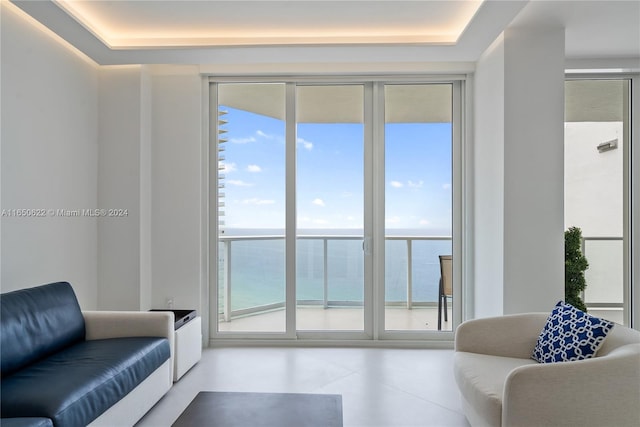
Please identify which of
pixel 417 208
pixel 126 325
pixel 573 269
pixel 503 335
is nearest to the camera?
pixel 503 335

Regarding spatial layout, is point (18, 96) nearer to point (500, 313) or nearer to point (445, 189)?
point (445, 189)

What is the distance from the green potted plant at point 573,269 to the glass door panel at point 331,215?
1838mm

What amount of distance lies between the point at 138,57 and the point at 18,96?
0.99 metres

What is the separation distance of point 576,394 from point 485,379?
42 centimetres

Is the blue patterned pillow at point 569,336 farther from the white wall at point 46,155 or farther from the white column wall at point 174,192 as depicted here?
the white wall at point 46,155

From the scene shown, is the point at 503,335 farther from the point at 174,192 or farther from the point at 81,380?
the point at 174,192

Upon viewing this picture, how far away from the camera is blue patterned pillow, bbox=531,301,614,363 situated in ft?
7.00

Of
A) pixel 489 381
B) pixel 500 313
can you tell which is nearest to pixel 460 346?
pixel 489 381

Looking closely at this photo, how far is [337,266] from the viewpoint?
4.14 m

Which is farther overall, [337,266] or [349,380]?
[337,266]

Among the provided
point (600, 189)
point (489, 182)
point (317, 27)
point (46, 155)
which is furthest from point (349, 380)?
point (600, 189)

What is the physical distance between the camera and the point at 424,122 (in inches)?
163

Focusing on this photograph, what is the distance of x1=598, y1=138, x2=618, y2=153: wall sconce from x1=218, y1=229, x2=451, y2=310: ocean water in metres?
1.72

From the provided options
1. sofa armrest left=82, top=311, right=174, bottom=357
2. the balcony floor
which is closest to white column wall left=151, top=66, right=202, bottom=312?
the balcony floor
